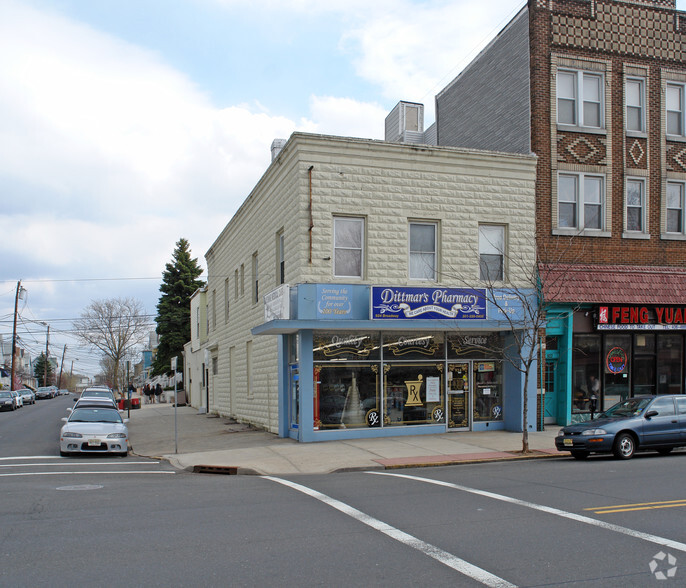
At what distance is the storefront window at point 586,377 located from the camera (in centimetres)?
2097

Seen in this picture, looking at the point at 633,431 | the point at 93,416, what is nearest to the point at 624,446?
the point at 633,431

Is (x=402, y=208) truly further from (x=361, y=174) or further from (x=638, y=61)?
(x=638, y=61)

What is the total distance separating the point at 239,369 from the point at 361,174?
11.3 m

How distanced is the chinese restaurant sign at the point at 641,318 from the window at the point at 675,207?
9.39 ft

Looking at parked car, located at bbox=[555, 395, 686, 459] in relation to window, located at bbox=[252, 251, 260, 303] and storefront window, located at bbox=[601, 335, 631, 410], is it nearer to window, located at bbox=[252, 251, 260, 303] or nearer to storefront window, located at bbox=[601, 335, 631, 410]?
storefront window, located at bbox=[601, 335, 631, 410]

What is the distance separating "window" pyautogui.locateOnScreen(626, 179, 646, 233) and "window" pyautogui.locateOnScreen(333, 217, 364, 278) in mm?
9257

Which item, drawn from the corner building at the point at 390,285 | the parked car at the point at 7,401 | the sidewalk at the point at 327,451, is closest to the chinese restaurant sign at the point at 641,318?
the corner building at the point at 390,285

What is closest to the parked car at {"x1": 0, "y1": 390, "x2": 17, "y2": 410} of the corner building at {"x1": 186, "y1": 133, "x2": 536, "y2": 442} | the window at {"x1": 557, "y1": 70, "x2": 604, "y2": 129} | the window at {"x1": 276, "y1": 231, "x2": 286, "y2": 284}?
the corner building at {"x1": 186, "y1": 133, "x2": 536, "y2": 442}

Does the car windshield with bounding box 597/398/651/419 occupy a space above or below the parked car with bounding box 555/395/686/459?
above

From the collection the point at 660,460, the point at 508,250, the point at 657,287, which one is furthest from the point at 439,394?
the point at 657,287

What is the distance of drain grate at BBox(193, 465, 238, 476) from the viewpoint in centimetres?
1466

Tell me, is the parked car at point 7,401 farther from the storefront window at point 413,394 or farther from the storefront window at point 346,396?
the storefront window at point 413,394

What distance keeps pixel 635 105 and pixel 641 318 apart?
23.0 ft

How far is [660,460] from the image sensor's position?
47.8 feet
